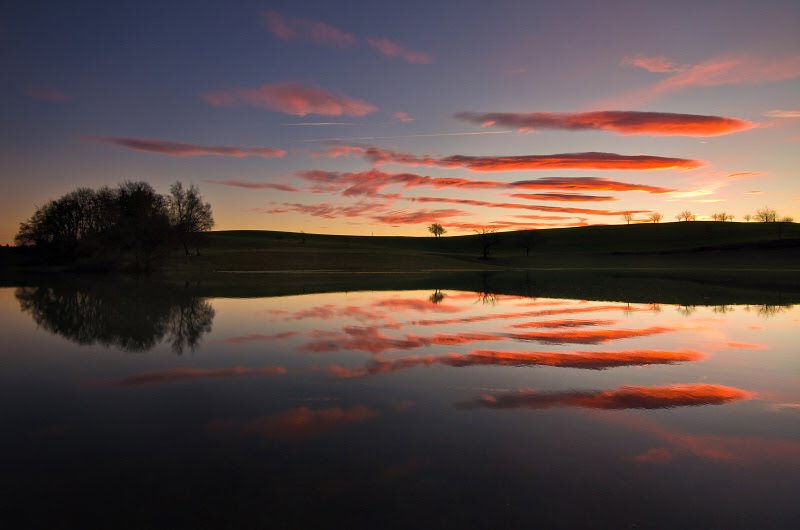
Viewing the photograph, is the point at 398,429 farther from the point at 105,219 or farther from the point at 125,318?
the point at 105,219

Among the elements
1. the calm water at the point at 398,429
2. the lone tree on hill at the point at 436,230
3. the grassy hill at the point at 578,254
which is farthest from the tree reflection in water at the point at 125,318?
the lone tree on hill at the point at 436,230

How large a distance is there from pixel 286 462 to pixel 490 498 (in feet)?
9.91

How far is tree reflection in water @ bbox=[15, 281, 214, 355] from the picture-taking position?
57.9ft

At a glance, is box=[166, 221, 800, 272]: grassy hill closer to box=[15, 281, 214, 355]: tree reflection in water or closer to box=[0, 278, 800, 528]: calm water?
box=[15, 281, 214, 355]: tree reflection in water

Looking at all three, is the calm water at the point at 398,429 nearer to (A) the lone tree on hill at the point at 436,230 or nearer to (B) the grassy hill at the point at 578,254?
(B) the grassy hill at the point at 578,254

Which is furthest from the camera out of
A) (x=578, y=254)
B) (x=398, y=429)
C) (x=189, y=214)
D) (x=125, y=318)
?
(x=578, y=254)

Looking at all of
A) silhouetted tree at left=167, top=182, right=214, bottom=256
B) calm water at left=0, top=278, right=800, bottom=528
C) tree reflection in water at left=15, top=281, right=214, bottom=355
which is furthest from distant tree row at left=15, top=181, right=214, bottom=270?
calm water at left=0, top=278, right=800, bottom=528

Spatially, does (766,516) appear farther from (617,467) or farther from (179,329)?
(179,329)

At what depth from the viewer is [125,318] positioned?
22.9 metres

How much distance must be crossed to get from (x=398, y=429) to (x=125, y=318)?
62.4 feet

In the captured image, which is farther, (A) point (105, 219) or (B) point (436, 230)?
(B) point (436, 230)

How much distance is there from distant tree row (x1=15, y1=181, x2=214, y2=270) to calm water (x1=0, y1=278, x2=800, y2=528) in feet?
205

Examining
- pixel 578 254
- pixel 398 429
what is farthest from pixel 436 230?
pixel 398 429

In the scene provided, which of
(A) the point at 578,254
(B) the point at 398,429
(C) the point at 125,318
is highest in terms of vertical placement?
(A) the point at 578,254
